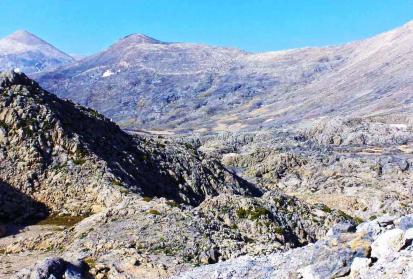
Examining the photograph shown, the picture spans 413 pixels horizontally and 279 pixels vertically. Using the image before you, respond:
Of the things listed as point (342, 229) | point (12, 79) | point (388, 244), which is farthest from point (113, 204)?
point (388, 244)

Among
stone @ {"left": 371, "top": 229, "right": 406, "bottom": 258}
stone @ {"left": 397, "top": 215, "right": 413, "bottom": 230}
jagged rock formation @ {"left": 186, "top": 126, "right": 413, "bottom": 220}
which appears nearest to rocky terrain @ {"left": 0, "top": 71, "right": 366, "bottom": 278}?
stone @ {"left": 397, "top": 215, "right": 413, "bottom": 230}

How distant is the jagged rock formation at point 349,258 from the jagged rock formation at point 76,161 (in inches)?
738

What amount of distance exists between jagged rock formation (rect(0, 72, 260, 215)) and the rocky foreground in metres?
0.10

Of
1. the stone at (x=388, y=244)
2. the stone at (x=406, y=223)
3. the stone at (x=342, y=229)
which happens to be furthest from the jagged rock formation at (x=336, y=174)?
the stone at (x=388, y=244)

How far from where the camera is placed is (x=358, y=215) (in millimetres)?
56531

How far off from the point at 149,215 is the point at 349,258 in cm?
1656

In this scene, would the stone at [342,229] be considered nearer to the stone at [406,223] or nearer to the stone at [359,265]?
the stone at [406,223]

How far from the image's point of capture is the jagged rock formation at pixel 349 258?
48.3ft

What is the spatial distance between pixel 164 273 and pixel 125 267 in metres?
1.84

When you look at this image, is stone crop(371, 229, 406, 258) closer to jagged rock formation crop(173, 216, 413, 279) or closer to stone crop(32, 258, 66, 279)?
jagged rock formation crop(173, 216, 413, 279)

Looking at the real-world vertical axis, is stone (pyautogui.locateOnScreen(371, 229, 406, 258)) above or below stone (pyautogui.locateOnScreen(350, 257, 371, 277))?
above

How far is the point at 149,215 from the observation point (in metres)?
31.1

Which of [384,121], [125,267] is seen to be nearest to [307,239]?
[125,267]

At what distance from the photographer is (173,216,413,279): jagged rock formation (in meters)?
14.7
